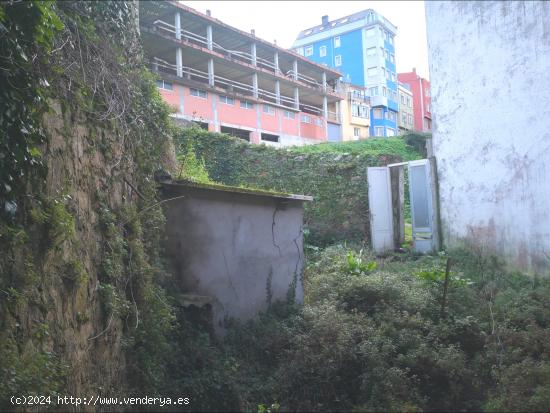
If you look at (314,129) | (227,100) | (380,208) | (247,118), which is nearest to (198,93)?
(227,100)

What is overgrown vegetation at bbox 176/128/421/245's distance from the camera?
13.6m

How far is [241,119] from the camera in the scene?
2920cm

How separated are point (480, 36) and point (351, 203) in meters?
5.30

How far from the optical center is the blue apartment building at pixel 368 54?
4600cm

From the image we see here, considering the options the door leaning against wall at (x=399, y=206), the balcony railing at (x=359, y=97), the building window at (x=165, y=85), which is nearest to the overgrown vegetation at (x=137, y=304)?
the door leaning against wall at (x=399, y=206)

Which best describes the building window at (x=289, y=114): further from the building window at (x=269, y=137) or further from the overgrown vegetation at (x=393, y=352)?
the overgrown vegetation at (x=393, y=352)

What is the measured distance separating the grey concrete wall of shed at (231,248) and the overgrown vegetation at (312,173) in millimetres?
4987

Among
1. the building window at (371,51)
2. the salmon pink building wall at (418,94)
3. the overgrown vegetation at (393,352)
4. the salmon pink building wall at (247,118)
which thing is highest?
the building window at (371,51)

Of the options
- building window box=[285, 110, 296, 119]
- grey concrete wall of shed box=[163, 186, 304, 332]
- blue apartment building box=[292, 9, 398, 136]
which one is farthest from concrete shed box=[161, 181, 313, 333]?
blue apartment building box=[292, 9, 398, 136]

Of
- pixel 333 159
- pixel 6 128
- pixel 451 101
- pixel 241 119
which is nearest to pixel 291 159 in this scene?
pixel 333 159

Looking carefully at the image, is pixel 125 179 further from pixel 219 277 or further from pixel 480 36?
pixel 480 36

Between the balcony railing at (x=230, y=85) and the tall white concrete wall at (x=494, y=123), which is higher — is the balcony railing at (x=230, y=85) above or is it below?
above

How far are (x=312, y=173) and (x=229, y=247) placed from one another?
26.8 ft

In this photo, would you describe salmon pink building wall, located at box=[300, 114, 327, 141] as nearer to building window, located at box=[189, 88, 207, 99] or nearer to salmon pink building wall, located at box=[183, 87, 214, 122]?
salmon pink building wall, located at box=[183, 87, 214, 122]
